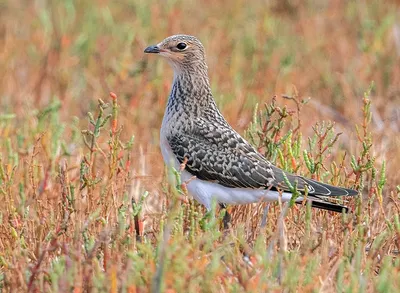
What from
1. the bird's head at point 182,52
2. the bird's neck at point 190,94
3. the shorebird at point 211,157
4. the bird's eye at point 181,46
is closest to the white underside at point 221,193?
the shorebird at point 211,157

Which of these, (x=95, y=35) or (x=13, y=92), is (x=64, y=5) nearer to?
(x=95, y=35)

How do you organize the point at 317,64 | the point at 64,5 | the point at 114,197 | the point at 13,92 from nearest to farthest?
the point at 114,197
the point at 13,92
the point at 317,64
the point at 64,5

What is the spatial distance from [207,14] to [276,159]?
4.87 metres

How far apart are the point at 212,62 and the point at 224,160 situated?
3.55m

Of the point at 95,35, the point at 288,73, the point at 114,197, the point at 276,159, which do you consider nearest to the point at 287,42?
the point at 288,73

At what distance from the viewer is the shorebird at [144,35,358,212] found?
17.2 ft

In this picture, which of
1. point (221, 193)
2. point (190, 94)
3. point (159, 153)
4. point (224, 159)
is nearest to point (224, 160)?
Result: point (224, 159)

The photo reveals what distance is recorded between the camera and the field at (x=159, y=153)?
3.88 meters

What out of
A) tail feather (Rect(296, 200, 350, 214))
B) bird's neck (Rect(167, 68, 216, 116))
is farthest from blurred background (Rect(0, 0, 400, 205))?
tail feather (Rect(296, 200, 350, 214))

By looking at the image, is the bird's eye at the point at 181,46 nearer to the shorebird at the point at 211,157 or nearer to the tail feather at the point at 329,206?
the shorebird at the point at 211,157

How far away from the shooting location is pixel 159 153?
23.2ft

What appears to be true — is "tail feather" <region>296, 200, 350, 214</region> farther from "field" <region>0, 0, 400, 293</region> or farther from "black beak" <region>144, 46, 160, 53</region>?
"black beak" <region>144, 46, 160, 53</region>

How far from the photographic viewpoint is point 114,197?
4.94m

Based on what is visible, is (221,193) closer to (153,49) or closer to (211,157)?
(211,157)
